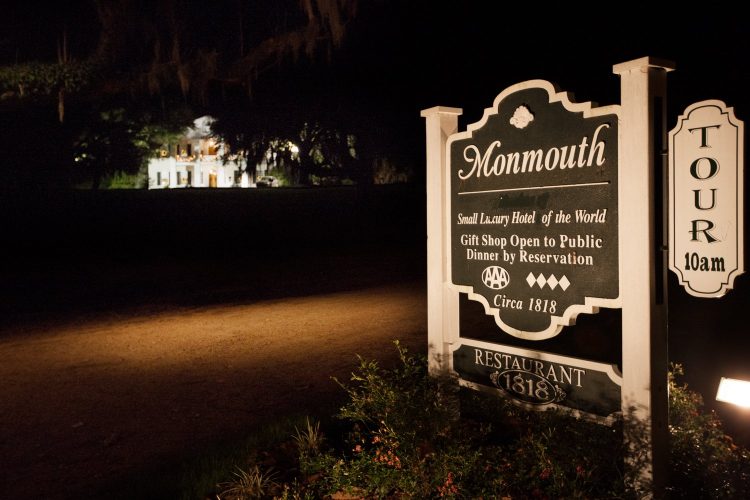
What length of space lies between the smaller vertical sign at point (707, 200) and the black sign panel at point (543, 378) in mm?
1614

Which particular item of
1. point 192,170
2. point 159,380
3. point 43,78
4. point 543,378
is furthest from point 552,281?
point 192,170

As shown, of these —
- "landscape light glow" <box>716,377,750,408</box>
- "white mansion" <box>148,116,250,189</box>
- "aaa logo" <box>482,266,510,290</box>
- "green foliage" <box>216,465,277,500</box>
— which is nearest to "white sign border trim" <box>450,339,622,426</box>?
"aaa logo" <box>482,266,510,290</box>

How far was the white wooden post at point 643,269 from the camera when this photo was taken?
3.81m

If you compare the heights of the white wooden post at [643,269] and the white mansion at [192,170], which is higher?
the white mansion at [192,170]

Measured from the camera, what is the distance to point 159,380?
766 cm

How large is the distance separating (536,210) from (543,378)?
3.38ft

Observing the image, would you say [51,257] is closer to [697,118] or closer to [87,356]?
[87,356]

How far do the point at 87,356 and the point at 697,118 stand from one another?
7.38m

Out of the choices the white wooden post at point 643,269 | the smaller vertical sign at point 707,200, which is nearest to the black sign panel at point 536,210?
the white wooden post at point 643,269

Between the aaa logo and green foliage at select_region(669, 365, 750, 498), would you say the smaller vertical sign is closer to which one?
green foliage at select_region(669, 365, 750, 498)

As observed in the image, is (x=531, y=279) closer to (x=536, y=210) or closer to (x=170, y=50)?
(x=536, y=210)

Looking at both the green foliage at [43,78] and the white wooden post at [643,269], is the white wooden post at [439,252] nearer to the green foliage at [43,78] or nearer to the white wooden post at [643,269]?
the white wooden post at [643,269]

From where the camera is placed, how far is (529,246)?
4.46 m

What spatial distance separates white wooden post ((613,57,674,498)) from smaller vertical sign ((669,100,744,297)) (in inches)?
54.5
